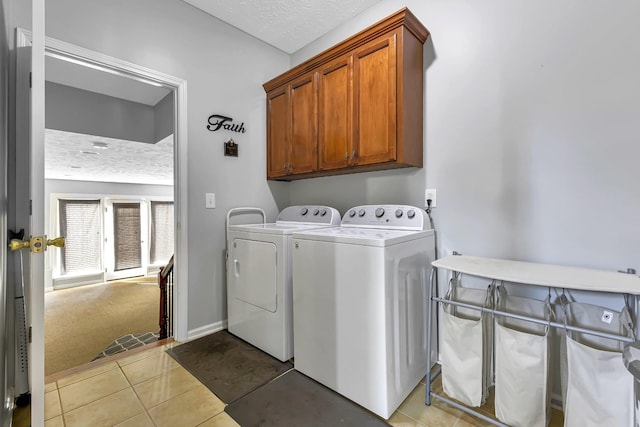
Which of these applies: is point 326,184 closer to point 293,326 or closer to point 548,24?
point 293,326

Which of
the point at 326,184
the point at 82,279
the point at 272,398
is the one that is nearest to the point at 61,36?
the point at 326,184

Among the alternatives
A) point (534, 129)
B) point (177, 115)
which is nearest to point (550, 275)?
point (534, 129)

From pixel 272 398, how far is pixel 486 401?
3.89 ft

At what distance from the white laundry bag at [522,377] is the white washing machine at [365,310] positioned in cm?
44

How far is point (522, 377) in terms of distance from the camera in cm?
120

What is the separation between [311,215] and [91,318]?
4.07 metres

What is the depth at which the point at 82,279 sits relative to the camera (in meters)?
6.42

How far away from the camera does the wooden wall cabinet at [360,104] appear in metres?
1.76

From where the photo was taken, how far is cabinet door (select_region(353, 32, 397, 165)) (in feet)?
5.81

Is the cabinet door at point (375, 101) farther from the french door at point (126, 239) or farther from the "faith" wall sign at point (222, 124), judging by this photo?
the french door at point (126, 239)

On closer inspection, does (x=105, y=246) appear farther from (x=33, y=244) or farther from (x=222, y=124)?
(x=33, y=244)

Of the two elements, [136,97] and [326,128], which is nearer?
[326,128]

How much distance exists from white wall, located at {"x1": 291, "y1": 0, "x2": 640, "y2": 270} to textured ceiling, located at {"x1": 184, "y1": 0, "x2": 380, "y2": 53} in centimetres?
53

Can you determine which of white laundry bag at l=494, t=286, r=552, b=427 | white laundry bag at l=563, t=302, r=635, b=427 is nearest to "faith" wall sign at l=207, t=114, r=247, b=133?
white laundry bag at l=494, t=286, r=552, b=427
